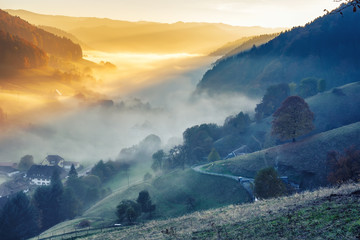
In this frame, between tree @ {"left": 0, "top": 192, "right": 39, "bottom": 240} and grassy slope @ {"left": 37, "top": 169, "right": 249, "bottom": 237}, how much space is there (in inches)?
485

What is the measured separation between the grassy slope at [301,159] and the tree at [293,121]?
2792 millimetres

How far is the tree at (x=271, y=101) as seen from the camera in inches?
5027

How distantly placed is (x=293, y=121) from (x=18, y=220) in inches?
2888

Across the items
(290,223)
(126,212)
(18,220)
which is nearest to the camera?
(290,223)

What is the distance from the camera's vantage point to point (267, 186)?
50531mm

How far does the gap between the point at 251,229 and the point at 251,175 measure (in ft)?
153

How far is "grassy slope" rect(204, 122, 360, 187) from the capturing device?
60.5m

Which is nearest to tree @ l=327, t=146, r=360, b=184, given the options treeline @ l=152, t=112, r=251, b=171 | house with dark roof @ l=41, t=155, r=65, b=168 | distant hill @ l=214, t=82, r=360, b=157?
distant hill @ l=214, t=82, r=360, b=157

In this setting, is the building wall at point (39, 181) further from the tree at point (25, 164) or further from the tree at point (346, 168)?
the tree at point (346, 168)

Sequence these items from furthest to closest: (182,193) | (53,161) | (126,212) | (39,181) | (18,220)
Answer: (53,161)
(39,181)
(18,220)
(182,193)
(126,212)

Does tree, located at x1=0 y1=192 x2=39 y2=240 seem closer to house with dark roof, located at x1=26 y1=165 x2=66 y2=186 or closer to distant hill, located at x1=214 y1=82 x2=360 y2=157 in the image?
house with dark roof, located at x1=26 y1=165 x2=66 y2=186

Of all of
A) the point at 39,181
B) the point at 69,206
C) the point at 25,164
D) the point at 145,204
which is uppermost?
the point at 25,164

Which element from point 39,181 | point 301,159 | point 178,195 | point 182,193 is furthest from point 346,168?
point 39,181

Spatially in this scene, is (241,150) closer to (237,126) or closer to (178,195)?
(237,126)
